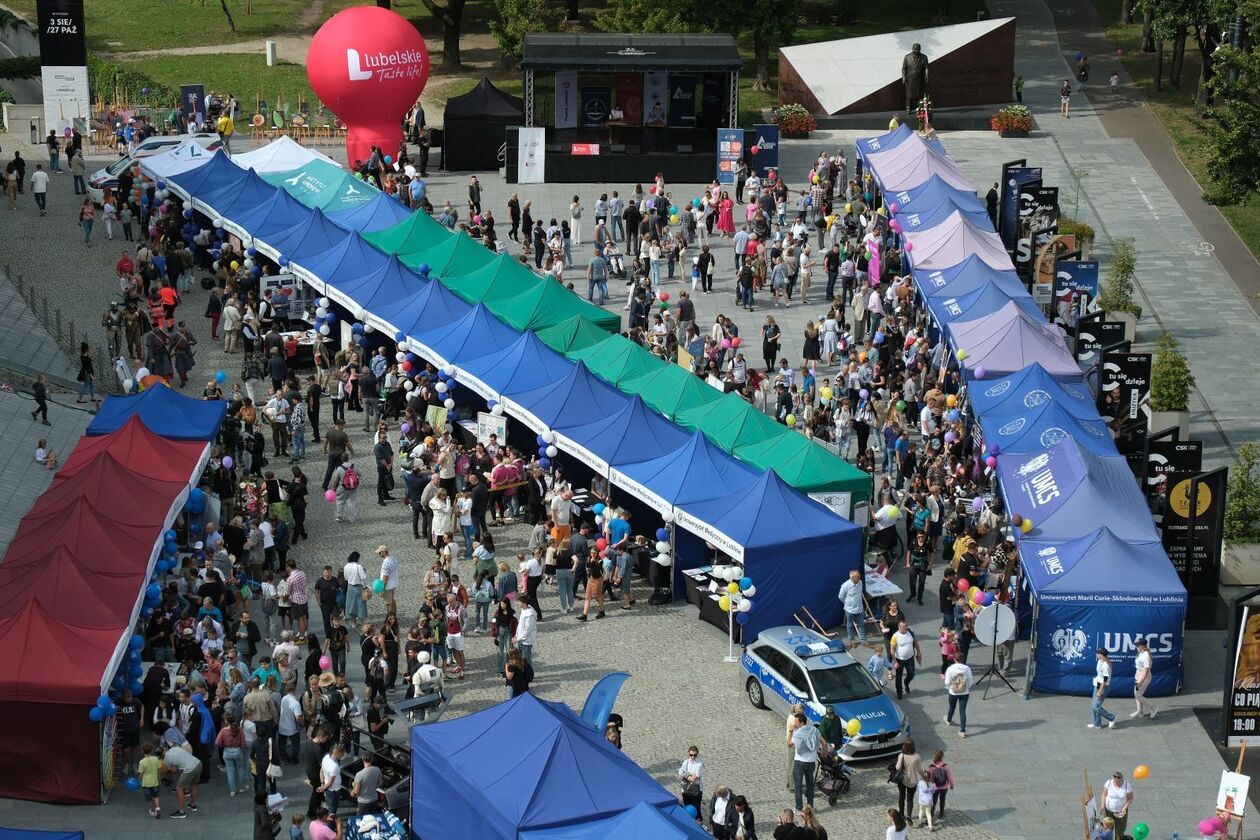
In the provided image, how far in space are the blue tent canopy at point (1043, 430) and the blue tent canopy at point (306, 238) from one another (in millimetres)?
14580

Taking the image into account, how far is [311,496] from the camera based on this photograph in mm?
32562

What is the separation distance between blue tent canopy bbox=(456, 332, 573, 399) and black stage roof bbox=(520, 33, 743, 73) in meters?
18.3

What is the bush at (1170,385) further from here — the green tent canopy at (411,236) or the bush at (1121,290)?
the green tent canopy at (411,236)

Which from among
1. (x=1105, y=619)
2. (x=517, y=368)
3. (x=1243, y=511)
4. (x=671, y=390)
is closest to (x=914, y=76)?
(x=671, y=390)

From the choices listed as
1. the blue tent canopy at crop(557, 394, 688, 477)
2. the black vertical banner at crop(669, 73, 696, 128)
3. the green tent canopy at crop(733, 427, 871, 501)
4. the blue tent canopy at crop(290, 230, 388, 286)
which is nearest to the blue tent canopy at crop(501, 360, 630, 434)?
the blue tent canopy at crop(557, 394, 688, 477)

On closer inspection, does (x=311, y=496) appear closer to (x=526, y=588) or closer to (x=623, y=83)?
(x=526, y=588)

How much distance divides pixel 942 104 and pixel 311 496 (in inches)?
1218

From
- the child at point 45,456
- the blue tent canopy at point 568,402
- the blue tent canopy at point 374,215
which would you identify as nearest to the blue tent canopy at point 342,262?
the blue tent canopy at point 374,215

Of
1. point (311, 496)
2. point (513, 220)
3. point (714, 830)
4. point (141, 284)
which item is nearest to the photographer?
point (714, 830)

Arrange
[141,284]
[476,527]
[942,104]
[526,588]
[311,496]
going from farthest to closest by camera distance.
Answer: [942,104], [141,284], [311,496], [476,527], [526,588]

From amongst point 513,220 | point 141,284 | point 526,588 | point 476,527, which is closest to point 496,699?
point 526,588

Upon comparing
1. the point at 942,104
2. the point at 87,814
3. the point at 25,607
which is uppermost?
the point at 942,104

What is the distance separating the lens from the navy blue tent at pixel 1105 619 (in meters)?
26.4

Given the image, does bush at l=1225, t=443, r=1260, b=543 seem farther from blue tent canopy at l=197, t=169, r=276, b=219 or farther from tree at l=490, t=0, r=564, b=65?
tree at l=490, t=0, r=564, b=65
